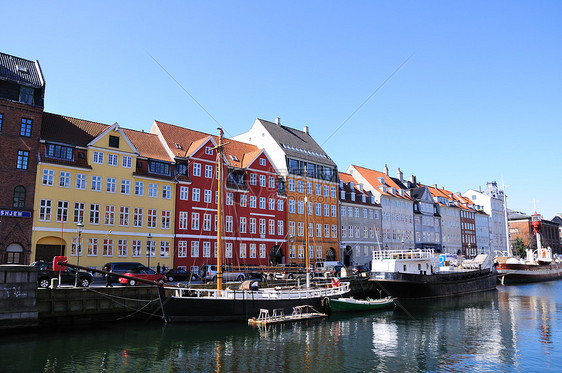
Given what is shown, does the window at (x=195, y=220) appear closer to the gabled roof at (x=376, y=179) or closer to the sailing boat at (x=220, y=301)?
the sailing boat at (x=220, y=301)

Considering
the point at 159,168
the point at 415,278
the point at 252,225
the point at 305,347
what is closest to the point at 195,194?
the point at 159,168

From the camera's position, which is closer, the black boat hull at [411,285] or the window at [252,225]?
the black boat hull at [411,285]

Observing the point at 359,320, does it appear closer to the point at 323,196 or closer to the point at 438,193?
the point at 323,196

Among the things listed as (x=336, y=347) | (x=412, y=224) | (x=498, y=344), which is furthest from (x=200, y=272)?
(x=412, y=224)

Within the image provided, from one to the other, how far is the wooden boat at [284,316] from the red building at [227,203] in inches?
579

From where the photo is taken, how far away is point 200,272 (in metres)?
46.7

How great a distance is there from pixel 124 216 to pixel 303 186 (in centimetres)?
2774

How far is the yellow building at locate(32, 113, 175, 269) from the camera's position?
1634 inches

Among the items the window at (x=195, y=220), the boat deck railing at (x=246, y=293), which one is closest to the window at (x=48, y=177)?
the window at (x=195, y=220)

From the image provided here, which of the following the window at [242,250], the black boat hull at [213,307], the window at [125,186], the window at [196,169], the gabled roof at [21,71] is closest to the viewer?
the black boat hull at [213,307]

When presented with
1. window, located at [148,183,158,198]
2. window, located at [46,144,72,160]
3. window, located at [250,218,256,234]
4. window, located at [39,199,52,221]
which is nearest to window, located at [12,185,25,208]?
window, located at [39,199,52,221]

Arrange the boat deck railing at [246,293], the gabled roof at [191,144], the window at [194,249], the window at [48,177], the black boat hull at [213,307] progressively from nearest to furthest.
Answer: the black boat hull at [213,307], the boat deck railing at [246,293], the window at [48,177], the window at [194,249], the gabled roof at [191,144]

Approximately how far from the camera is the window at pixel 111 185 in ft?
149

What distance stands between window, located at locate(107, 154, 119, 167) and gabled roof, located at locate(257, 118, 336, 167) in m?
24.3
